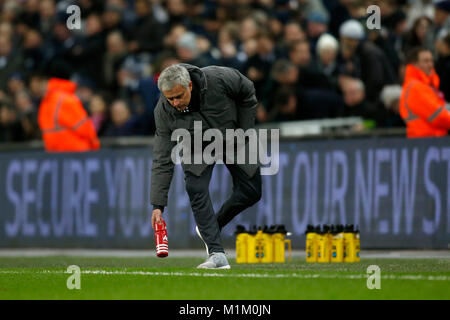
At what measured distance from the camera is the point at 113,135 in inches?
735

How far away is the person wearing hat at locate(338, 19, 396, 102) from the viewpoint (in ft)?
52.4

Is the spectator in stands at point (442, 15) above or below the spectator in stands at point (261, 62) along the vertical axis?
above

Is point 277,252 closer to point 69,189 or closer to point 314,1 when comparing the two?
point 69,189

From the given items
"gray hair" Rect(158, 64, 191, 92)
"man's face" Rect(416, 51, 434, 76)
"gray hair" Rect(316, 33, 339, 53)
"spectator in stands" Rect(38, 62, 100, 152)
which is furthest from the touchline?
"spectator in stands" Rect(38, 62, 100, 152)

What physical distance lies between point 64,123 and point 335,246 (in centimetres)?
637

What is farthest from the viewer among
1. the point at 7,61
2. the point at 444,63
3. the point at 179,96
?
the point at 7,61

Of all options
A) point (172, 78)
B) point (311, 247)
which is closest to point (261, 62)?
point (311, 247)

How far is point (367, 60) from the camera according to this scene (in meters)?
16.0

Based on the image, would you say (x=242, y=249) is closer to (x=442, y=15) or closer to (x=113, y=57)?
(x=442, y=15)

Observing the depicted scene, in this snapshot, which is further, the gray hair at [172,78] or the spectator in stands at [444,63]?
the spectator in stands at [444,63]

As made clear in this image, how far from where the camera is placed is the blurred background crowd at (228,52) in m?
16.1

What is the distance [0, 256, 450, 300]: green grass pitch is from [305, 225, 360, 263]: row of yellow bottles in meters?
0.25

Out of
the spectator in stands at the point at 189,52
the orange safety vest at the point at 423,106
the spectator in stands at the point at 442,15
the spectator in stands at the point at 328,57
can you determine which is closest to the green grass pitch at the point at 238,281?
the orange safety vest at the point at 423,106

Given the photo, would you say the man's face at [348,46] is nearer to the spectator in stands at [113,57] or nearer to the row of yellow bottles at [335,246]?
the row of yellow bottles at [335,246]
